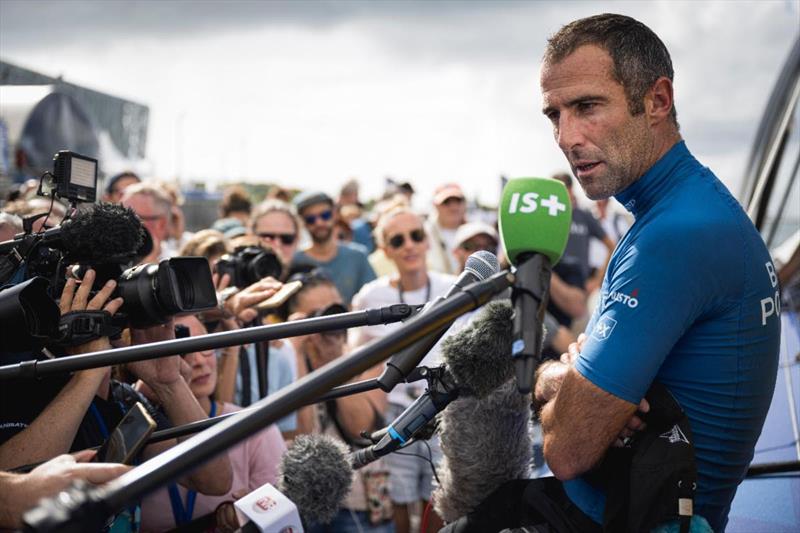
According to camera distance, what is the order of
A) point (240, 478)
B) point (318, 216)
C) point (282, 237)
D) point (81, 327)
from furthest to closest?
point (318, 216)
point (282, 237)
point (240, 478)
point (81, 327)

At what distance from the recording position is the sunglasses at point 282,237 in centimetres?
525

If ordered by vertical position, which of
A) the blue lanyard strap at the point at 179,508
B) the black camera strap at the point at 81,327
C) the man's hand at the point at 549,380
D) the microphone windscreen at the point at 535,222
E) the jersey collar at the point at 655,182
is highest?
the jersey collar at the point at 655,182

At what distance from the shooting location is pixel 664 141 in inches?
75.5

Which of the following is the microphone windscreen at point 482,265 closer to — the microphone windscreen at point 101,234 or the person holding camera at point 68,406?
the person holding camera at point 68,406

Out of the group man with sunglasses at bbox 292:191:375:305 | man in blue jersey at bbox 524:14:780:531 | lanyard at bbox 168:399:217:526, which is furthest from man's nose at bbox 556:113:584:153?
man with sunglasses at bbox 292:191:375:305

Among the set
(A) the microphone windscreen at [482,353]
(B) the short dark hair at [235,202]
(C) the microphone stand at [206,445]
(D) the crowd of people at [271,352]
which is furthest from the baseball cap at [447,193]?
(C) the microphone stand at [206,445]

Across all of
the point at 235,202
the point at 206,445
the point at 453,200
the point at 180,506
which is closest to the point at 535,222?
the point at 206,445

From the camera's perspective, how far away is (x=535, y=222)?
1.42m

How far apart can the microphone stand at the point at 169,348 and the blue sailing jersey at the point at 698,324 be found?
0.57 m

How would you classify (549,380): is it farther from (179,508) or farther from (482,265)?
(179,508)

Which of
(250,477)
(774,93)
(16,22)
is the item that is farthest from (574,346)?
(774,93)

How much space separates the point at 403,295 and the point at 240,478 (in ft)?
6.24

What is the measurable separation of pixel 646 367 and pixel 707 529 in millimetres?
359

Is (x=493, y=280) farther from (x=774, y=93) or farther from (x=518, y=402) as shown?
(x=774, y=93)
